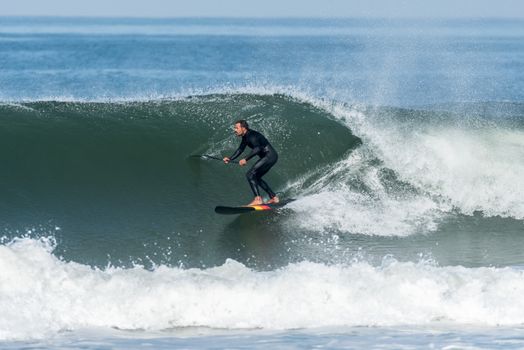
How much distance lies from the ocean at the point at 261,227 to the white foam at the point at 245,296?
21 mm

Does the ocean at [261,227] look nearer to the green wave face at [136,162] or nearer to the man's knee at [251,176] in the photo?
the green wave face at [136,162]

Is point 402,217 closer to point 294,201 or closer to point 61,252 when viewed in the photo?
point 294,201

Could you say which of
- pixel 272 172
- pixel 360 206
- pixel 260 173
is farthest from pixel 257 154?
pixel 360 206

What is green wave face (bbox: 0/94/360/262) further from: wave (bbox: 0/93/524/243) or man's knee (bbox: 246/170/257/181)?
man's knee (bbox: 246/170/257/181)

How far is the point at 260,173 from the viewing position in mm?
12734

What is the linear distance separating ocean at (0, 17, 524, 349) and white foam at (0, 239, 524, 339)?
0.07 feet

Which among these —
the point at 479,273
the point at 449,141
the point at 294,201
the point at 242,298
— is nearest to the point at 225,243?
the point at 294,201

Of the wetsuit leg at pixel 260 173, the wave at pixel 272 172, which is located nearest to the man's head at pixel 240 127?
the wetsuit leg at pixel 260 173

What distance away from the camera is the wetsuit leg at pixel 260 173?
12.5 m

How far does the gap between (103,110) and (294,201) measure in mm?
4881

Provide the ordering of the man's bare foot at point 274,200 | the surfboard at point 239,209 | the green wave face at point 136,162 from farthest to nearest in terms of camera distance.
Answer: the man's bare foot at point 274,200, the surfboard at point 239,209, the green wave face at point 136,162

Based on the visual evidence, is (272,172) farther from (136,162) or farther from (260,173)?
(136,162)

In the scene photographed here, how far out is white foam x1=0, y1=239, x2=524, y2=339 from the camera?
28.0 ft

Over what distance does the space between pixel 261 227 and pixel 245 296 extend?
125 inches
